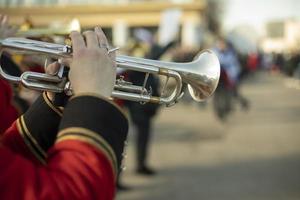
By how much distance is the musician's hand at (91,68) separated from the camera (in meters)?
1.43

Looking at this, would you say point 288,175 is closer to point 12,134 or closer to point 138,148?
point 138,148

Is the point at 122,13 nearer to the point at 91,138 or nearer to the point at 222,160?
the point at 222,160

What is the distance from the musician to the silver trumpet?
24 cm

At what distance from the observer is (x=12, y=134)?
1851 millimetres

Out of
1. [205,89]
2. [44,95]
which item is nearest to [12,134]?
[44,95]

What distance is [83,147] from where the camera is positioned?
4.43 feet

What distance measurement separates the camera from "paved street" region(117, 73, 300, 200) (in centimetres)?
557

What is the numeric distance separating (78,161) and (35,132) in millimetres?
560

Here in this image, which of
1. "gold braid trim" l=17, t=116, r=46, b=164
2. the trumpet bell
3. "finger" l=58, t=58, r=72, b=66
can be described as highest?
"finger" l=58, t=58, r=72, b=66

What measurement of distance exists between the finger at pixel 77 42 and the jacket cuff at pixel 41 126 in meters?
0.40

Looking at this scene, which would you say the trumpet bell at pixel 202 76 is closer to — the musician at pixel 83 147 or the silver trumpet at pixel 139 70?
the silver trumpet at pixel 139 70

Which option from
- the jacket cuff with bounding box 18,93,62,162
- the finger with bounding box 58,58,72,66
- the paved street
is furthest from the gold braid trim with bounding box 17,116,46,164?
the paved street

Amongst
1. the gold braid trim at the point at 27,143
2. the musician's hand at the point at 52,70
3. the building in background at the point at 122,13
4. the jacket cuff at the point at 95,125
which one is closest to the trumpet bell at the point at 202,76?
the musician's hand at the point at 52,70

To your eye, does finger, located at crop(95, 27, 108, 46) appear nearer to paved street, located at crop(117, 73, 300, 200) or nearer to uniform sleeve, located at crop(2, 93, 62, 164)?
uniform sleeve, located at crop(2, 93, 62, 164)
